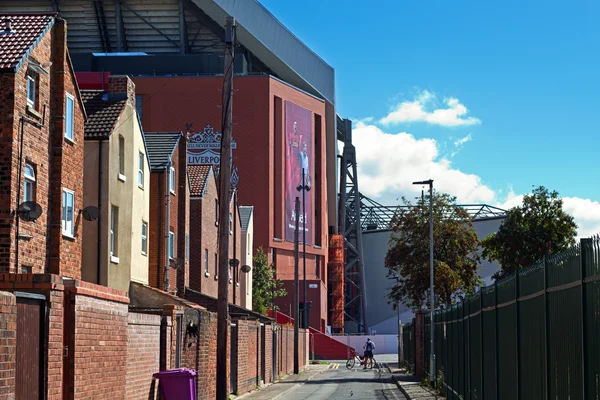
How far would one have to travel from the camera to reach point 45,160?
25.9 metres

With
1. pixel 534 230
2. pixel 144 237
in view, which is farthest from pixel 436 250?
pixel 144 237

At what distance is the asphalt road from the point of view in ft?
108

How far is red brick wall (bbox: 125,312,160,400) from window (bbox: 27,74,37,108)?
834 centimetres

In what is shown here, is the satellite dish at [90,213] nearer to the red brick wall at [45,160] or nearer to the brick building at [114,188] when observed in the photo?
the brick building at [114,188]

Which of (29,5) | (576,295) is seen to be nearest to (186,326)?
(576,295)

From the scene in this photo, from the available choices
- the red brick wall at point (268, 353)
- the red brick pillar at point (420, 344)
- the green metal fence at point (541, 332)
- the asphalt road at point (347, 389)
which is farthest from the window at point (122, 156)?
the red brick pillar at point (420, 344)

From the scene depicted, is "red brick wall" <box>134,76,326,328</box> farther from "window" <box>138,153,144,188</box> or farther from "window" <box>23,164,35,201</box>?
"window" <box>23,164,35,201</box>

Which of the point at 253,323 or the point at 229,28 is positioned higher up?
the point at 229,28

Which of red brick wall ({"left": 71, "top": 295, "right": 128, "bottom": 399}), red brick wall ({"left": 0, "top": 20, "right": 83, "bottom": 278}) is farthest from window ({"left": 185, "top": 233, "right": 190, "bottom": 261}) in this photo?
red brick wall ({"left": 71, "top": 295, "right": 128, "bottom": 399})

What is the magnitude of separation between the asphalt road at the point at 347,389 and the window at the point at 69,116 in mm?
11496

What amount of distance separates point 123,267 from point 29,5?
64001 mm

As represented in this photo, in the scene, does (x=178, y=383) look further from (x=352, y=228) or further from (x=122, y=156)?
(x=352, y=228)

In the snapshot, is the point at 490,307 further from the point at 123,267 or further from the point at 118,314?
the point at 123,267

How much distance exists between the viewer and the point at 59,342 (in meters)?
12.1
